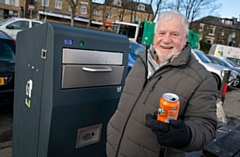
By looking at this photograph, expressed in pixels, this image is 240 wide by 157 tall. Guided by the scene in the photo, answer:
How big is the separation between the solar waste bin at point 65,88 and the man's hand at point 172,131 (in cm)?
70

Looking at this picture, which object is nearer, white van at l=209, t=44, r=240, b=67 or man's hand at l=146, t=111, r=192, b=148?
man's hand at l=146, t=111, r=192, b=148

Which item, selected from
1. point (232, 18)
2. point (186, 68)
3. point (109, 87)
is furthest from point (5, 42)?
point (232, 18)

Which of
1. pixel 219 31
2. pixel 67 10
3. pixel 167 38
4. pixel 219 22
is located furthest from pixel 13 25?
pixel 219 22

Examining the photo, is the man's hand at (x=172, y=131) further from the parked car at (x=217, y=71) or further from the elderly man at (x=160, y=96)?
the parked car at (x=217, y=71)

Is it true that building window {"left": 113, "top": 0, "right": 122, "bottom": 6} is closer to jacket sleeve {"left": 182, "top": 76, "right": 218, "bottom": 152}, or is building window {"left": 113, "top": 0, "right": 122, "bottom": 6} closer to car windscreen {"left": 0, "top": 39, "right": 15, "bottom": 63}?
car windscreen {"left": 0, "top": 39, "right": 15, "bottom": 63}

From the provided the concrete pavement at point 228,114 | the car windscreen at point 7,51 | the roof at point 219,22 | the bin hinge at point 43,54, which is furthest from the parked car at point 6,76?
the roof at point 219,22

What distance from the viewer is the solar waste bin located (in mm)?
1436

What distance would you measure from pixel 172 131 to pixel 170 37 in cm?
59

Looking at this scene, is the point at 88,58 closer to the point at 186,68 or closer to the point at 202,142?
the point at 186,68

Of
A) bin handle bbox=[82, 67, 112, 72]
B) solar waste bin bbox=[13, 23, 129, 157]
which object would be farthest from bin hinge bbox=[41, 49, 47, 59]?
bin handle bbox=[82, 67, 112, 72]

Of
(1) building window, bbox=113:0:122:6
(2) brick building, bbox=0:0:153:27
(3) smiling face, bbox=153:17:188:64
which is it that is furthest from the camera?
(1) building window, bbox=113:0:122:6

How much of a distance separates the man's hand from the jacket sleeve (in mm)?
98

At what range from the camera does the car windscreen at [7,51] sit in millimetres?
3570

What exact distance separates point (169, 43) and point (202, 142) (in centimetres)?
60
